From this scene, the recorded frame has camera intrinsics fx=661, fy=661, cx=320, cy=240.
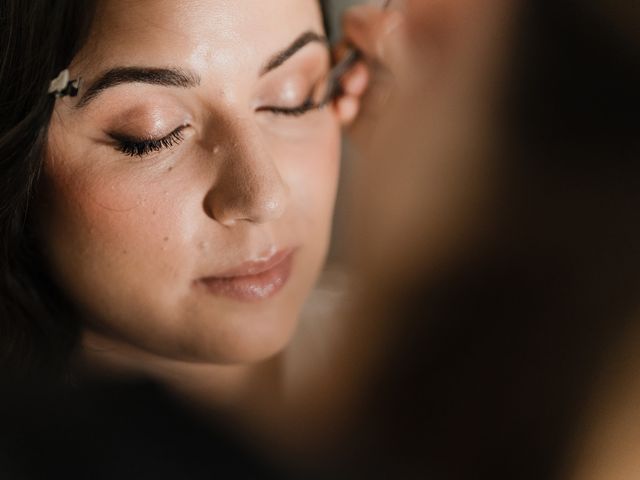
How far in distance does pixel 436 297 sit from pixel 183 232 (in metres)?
0.27

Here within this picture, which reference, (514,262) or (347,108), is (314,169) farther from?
(514,262)

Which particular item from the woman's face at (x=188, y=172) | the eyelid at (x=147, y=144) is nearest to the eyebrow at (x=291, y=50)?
the woman's face at (x=188, y=172)

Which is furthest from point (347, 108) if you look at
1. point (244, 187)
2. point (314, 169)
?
point (244, 187)

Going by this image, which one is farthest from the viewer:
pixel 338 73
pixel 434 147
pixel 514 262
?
pixel 338 73

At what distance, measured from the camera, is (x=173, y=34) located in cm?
61

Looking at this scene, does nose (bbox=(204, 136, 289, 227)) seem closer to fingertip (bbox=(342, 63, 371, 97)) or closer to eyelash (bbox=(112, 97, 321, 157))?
eyelash (bbox=(112, 97, 321, 157))

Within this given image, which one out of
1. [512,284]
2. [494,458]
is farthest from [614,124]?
[494,458]

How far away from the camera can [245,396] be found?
3.26 ft

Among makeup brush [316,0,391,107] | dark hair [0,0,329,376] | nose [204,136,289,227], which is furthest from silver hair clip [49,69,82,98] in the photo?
makeup brush [316,0,391,107]

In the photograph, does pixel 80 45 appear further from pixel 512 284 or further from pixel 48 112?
pixel 512 284

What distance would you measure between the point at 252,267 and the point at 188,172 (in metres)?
0.13

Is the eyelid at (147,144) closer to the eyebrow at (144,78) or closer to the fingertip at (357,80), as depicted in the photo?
the eyebrow at (144,78)

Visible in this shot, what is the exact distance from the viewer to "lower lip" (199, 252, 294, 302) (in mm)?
730

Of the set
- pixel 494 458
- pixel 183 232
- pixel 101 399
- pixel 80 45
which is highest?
pixel 80 45
